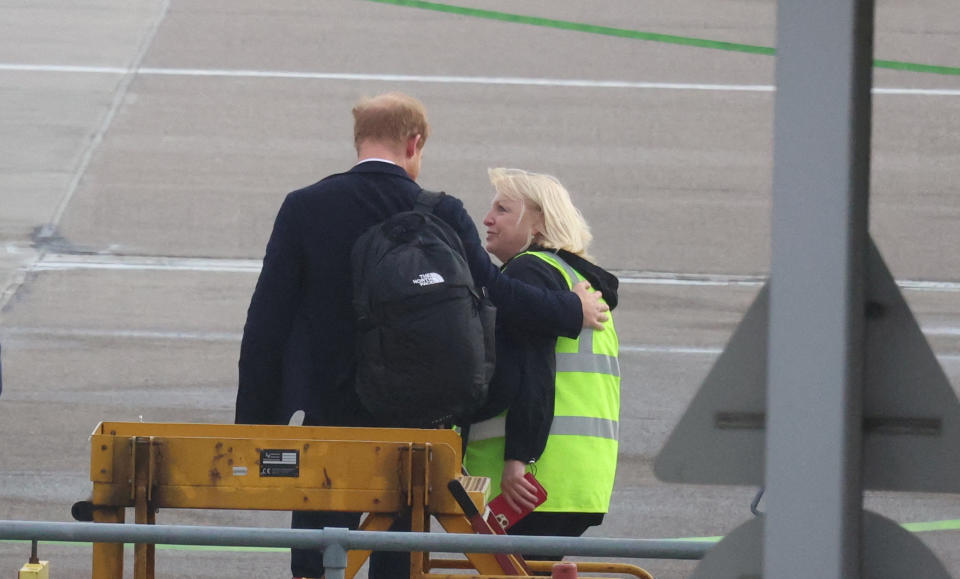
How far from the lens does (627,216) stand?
14008 mm

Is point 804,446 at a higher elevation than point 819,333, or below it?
below

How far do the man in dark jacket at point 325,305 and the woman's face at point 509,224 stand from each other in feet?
0.91

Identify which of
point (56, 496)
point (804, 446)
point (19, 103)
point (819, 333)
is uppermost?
point (19, 103)

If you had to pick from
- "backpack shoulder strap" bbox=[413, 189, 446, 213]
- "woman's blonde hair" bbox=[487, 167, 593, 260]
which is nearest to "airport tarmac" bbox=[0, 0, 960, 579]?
"woman's blonde hair" bbox=[487, 167, 593, 260]

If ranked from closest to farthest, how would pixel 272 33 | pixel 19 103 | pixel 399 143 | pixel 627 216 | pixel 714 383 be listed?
1. pixel 714 383
2. pixel 399 143
3. pixel 627 216
4. pixel 19 103
5. pixel 272 33

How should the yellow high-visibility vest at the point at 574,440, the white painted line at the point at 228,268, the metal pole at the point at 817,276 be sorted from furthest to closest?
the white painted line at the point at 228,268 → the yellow high-visibility vest at the point at 574,440 → the metal pole at the point at 817,276

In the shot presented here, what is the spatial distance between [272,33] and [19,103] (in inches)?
134

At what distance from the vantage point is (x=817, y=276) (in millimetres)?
2451

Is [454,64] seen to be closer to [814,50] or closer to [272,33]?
[272,33]

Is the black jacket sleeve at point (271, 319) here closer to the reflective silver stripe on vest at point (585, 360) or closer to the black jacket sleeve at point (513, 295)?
the black jacket sleeve at point (513, 295)

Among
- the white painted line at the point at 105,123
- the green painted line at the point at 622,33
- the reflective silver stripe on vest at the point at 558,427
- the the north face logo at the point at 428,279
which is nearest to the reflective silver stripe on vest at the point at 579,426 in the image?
the reflective silver stripe on vest at the point at 558,427

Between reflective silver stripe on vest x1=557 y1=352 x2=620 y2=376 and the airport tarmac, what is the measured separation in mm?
2601

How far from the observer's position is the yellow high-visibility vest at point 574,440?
16.5ft

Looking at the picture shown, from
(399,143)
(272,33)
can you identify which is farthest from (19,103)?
(399,143)
